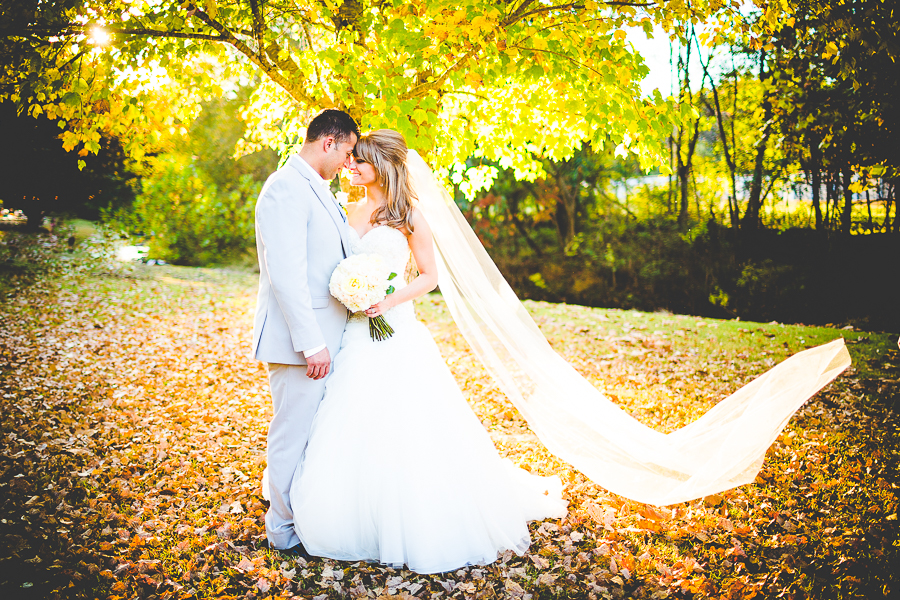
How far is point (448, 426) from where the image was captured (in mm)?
3373

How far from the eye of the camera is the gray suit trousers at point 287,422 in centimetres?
329

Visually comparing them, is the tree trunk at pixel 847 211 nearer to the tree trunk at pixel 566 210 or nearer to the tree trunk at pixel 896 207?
the tree trunk at pixel 896 207

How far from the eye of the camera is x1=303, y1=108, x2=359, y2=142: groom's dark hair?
335 cm

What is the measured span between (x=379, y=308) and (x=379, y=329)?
14 centimetres

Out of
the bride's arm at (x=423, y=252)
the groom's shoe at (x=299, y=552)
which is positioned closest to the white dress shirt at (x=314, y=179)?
the bride's arm at (x=423, y=252)

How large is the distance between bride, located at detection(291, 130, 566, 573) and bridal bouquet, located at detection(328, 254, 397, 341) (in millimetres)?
182

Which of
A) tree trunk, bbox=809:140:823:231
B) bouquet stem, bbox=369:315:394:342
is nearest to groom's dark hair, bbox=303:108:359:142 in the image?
bouquet stem, bbox=369:315:394:342

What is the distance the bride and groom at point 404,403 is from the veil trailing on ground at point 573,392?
0.01 m

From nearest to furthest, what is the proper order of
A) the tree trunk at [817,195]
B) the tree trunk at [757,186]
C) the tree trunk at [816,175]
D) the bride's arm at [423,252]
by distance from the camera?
the bride's arm at [423,252] < the tree trunk at [816,175] < the tree trunk at [817,195] < the tree trunk at [757,186]

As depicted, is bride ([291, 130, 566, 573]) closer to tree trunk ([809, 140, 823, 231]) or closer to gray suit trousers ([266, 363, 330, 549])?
gray suit trousers ([266, 363, 330, 549])

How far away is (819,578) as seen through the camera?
3234mm

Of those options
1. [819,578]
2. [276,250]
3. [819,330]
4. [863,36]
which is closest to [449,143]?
[276,250]

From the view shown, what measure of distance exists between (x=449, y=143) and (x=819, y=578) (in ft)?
14.4

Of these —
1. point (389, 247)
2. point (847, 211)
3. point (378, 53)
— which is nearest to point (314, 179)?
point (389, 247)
